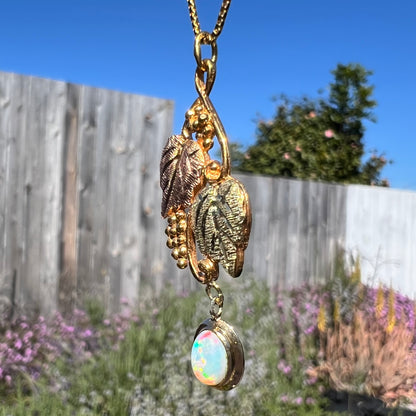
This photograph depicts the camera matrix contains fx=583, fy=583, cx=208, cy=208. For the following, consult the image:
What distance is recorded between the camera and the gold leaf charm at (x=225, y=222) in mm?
925

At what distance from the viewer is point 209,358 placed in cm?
106

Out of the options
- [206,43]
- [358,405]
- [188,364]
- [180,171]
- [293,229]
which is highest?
[206,43]

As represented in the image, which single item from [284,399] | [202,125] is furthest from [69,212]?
[202,125]

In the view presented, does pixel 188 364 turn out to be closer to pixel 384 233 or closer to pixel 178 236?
pixel 178 236

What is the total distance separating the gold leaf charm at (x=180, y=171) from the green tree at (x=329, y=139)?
5982 mm

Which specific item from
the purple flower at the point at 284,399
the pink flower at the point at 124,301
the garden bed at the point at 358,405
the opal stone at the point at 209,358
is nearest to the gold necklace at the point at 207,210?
the opal stone at the point at 209,358

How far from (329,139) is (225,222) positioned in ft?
20.6

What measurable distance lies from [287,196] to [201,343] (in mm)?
4382

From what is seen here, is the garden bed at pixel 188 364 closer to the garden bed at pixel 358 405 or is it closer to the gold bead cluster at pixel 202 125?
the garden bed at pixel 358 405

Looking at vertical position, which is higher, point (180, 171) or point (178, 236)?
point (180, 171)

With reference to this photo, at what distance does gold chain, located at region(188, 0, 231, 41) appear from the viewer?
925mm

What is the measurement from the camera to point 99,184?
392 centimetres

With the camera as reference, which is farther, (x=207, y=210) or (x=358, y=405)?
(x=358, y=405)

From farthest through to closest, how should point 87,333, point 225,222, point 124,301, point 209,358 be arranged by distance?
1. point 124,301
2. point 87,333
3. point 209,358
4. point 225,222
